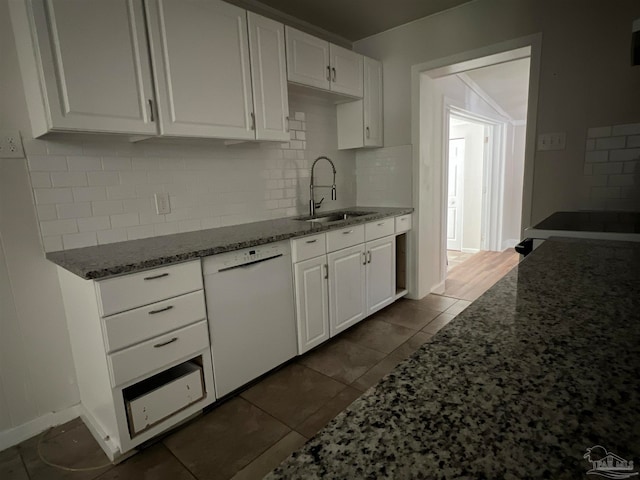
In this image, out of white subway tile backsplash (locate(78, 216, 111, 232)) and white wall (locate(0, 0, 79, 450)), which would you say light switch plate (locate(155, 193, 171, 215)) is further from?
white wall (locate(0, 0, 79, 450))

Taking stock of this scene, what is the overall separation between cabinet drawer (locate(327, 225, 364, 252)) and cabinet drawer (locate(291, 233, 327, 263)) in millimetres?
74

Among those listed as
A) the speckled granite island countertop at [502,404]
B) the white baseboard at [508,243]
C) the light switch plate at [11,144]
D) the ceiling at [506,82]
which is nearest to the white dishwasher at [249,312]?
the light switch plate at [11,144]

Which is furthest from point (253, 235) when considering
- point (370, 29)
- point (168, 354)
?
point (370, 29)

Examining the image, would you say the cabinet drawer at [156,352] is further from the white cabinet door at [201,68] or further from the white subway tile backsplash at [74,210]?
the white cabinet door at [201,68]

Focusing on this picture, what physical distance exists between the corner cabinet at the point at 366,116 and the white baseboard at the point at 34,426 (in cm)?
287

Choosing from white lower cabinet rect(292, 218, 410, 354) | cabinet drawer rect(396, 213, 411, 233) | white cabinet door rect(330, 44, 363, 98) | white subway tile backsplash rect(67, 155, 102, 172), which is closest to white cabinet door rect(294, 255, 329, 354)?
white lower cabinet rect(292, 218, 410, 354)

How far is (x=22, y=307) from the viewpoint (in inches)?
68.9

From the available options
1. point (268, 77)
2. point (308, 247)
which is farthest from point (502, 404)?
point (268, 77)

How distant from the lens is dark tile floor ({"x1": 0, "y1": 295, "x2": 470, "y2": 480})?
156cm

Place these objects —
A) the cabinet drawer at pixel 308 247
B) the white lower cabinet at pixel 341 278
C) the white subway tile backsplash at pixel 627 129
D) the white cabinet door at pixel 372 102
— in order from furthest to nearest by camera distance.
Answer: the white cabinet door at pixel 372 102, the white lower cabinet at pixel 341 278, the cabinet drawer at pixel 308 247, the white subway tile backsplash at pixel 627 129

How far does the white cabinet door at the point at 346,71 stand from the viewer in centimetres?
280

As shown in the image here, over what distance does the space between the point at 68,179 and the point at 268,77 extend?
52.4 inches

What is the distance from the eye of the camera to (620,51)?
214 cm

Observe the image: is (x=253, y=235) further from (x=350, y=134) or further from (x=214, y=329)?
(x=350, y=134)
